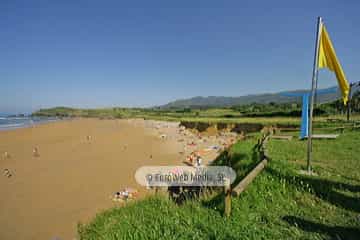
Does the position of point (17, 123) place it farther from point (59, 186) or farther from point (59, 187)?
point (59, 187)

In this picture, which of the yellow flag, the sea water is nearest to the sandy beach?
the yellow flag

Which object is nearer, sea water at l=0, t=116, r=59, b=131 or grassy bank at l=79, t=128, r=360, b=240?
grassy bank at l=79, t=128, r=360, b=240

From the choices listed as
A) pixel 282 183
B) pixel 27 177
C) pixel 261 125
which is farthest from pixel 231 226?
pixel 261 125

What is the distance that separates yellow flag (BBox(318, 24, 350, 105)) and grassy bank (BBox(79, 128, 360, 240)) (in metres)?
2.15

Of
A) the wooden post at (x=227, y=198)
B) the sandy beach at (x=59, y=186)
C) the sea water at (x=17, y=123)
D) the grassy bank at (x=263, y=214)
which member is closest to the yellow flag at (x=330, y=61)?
the grassy bank at (x=263, y=214)

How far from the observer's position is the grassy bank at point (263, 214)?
3283mm

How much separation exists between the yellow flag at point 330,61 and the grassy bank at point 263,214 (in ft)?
7.05

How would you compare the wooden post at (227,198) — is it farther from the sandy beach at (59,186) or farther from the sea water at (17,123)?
the sea water at (17,123)

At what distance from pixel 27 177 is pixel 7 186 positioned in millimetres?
1252

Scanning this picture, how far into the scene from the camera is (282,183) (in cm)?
493

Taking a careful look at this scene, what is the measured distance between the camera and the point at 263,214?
3.83 meters

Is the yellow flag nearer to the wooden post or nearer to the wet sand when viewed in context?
the wooden post

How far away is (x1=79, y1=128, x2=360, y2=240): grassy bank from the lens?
3.28 meters

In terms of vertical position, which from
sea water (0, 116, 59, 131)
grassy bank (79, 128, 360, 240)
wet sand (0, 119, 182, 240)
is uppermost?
grassy bank (79, 128, 360, 240)
